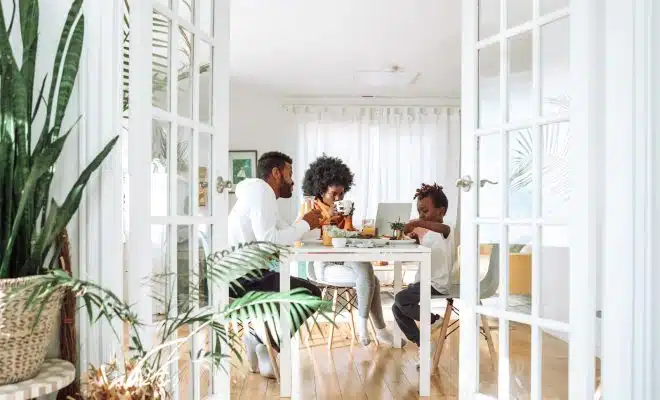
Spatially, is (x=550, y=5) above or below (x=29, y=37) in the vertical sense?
above

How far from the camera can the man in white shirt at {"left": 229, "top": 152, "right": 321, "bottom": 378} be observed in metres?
3.28

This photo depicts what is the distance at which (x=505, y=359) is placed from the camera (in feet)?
7.11

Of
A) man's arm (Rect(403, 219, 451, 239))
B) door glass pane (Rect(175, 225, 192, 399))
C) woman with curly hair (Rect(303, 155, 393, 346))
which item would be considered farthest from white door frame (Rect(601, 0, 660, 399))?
woman with curly hair (Rect(303, 155, 393, 346))

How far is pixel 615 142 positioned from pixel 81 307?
62.2 inches

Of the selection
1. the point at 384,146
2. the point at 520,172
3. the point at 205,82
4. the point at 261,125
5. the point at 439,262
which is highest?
the point at 261,125

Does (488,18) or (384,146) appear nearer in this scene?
(488,18)

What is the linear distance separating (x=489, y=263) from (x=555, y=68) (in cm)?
75

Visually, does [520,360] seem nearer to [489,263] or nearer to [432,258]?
[489,263]

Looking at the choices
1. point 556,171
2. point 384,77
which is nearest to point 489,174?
point 556,171

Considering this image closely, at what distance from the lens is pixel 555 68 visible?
203 cm

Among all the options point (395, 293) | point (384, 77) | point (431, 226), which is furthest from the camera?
point (384, 77)

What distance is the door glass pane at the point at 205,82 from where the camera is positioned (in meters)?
2.19

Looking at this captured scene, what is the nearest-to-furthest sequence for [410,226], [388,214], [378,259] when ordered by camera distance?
1. [378,259]
2. [410,226]
3. [388,214]

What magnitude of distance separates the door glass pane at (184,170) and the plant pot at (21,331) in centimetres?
66
